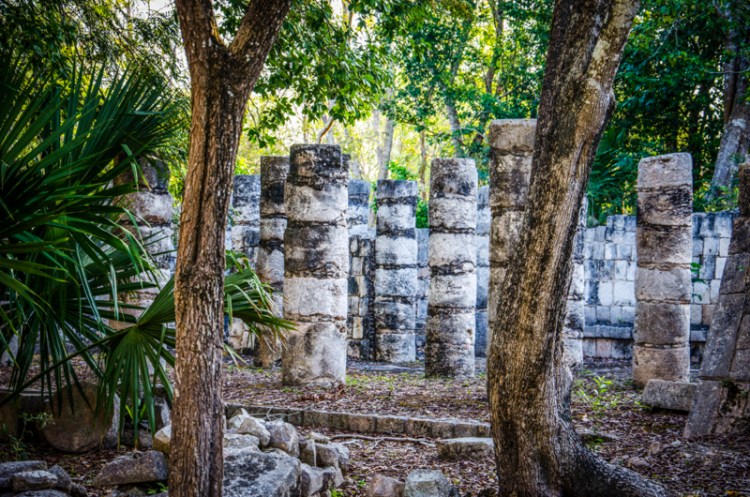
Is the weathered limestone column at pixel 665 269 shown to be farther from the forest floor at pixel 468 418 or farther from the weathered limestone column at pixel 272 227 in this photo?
the weathered limestone column at pixel 272 227

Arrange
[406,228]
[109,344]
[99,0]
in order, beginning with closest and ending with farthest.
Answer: [109,344], [99,0], [406,228]

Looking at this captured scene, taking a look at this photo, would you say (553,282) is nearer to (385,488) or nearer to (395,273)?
(385,488)

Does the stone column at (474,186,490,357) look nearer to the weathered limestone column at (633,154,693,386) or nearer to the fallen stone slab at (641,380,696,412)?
the weathered limestone column at (633,154,693,386)

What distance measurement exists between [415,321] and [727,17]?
24.8 feet

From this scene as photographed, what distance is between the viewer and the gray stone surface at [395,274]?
13.1m

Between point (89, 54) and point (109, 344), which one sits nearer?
point (109, 344)

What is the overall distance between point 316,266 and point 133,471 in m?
5.17

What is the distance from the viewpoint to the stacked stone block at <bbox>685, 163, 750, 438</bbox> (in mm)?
6027

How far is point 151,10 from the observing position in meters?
7.87

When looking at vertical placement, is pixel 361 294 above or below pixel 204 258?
below

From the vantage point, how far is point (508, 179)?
8891 mm

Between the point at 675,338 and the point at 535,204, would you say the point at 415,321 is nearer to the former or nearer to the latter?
the point at 675,338

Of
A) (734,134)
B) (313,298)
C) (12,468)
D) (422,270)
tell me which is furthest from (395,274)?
(12,468)

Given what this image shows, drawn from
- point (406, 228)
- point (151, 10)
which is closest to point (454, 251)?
point (406, 228)
